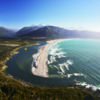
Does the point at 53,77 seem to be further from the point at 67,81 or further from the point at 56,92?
the point at 56,92

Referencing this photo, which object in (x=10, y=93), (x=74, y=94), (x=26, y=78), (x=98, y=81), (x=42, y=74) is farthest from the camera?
(x=42, y=74)

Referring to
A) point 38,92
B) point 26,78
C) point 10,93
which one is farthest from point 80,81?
point 10,93

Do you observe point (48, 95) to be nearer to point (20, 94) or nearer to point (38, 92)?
point (38, 92)

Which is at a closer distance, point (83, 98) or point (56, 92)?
point (83, 98)

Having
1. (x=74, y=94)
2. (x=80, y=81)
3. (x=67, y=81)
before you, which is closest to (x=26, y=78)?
(x=67, y=81)

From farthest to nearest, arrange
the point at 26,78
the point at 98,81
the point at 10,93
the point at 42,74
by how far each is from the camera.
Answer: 1. the point at 42,74
2. the point at 26,78
3. the point at 98,81
4. the point at 10,93

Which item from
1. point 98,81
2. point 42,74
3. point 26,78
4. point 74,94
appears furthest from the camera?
point 42,74

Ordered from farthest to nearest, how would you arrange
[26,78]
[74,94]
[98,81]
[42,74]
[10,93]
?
[42,74], [26,78], [98,81], [74,94], [10,93]

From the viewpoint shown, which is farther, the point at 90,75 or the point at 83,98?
the point at 90,75

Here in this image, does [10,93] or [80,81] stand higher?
→ [10,93]
